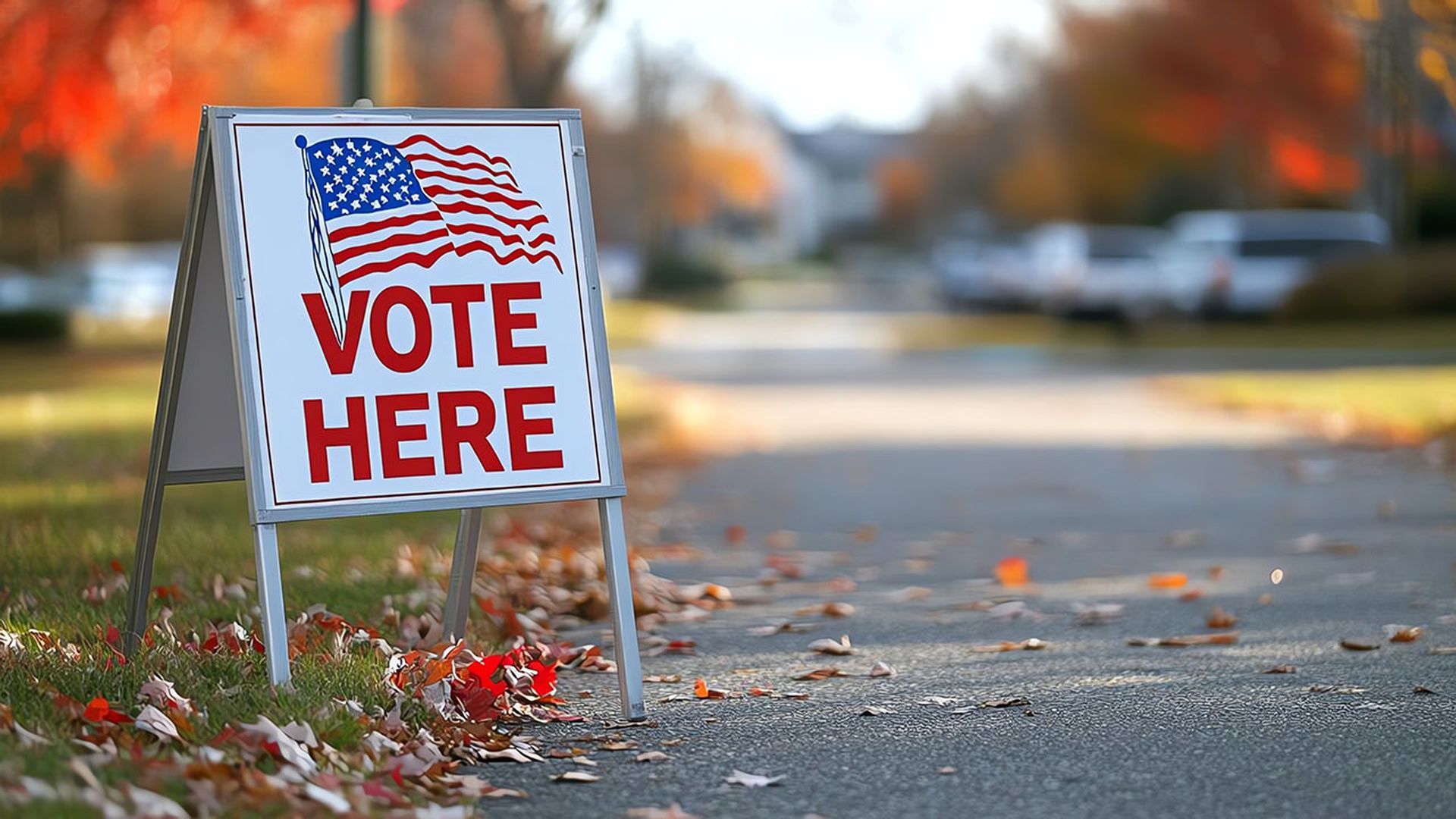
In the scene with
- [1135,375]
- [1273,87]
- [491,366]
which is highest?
[1273,87]

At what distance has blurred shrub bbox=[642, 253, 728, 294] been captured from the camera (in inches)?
2277

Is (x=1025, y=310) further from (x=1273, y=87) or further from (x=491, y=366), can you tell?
(x=491, y=366)

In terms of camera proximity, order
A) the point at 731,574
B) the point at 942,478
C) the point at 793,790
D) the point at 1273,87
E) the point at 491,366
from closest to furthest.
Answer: the point at 793,790, the point at 491,366, the point at 731,574, the point at 942,478, the point at 1273,87

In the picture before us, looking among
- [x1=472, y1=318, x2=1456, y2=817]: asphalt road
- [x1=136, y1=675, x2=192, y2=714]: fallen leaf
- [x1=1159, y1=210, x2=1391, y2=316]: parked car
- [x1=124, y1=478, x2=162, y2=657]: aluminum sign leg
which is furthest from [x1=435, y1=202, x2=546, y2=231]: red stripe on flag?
[x1=1159, y1=210, x2=1391, y2=316]: parked car

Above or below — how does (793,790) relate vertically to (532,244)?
below

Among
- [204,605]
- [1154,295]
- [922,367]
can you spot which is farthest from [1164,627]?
[1154,295]

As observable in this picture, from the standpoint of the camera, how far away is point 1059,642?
256 inches

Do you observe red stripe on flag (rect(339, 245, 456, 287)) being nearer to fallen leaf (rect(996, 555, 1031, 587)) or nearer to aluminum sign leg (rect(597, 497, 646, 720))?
aluminum sign leg (rect(597, 497, 646, 720))

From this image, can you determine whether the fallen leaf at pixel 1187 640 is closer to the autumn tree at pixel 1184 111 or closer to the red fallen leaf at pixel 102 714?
the red fallen leaf at pixel 102 714

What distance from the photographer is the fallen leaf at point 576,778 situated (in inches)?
181

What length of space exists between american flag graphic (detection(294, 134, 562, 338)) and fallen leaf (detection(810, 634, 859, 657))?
179 cm

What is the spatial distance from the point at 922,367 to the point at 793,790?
19.7 m

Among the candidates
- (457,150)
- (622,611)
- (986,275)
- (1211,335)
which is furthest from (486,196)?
(986,275)

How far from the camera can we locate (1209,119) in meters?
41.7
